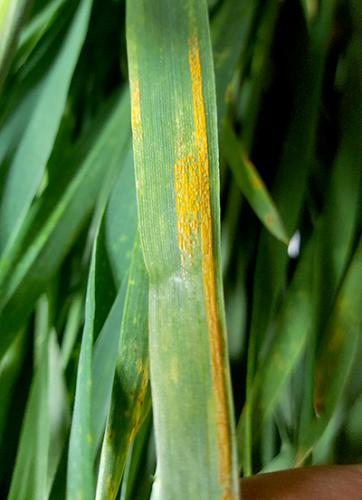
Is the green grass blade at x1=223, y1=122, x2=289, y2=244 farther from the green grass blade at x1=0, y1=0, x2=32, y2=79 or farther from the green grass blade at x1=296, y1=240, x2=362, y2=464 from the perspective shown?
the green grass blade at x1=0, y1=0, x2=32, y2=79

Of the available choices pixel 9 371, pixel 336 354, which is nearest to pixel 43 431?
pixel 9 371

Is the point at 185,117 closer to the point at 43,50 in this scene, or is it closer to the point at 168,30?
the point at 168,30

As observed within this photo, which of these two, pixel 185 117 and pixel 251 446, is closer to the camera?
pixel 185 117

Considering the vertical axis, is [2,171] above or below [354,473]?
above

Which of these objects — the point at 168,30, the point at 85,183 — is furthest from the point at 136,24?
the point at 85,183

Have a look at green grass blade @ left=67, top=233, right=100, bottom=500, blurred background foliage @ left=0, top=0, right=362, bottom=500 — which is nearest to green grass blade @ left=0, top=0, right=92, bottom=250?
blurred background foliage @ left=0, top=0, right=362, bottom=500

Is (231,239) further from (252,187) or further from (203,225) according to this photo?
(203,225)

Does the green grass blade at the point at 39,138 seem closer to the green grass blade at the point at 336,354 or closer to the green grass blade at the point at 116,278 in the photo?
the green grass blade at the point at 116,278

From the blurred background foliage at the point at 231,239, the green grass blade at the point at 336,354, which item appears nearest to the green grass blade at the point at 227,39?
the blurred background foliage at the point at 231,239
